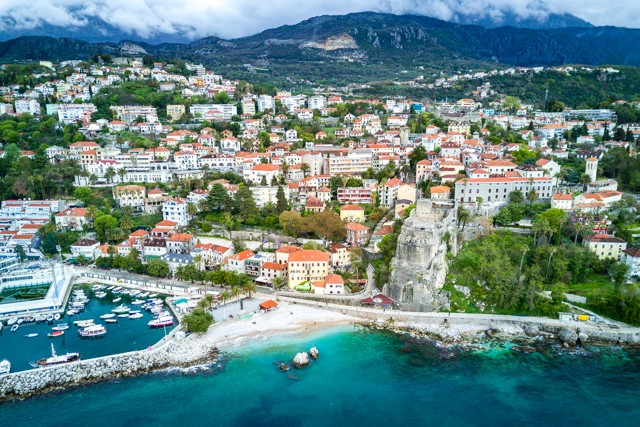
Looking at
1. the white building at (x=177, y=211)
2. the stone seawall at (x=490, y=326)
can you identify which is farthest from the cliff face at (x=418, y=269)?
the white building at (x=177, y=211)

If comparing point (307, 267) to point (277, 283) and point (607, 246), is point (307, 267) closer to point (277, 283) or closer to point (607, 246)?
point (277, 283)

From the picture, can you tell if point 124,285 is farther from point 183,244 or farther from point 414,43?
point 414,43

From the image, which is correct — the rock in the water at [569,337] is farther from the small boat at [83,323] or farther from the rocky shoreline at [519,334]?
the small boat at [83,323]

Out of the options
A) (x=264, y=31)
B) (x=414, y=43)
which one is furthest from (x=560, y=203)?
(x=264, y=31)

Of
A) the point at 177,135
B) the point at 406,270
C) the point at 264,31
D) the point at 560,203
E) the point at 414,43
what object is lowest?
the point at 406,270

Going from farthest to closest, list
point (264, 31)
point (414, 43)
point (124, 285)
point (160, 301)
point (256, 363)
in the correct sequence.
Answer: point (264, 31) < point (414, 43) < point (124, 285) < point (160, 301) < point (256, 363)

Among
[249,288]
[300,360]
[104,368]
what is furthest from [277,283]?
[104,368]

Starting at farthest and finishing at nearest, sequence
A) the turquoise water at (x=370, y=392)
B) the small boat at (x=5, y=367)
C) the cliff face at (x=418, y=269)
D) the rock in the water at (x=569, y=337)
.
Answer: the cliff face at (x=418, y=269) → the rock in the water at (x=569, y=337) → the small boat at (x=5, y=367) → the turquoise water at (x=370, y=392)

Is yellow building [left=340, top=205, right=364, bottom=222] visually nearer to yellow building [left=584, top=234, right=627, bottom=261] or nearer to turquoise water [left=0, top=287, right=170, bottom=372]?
yellow building [left=584, top=234, right=627, bottom=261]
